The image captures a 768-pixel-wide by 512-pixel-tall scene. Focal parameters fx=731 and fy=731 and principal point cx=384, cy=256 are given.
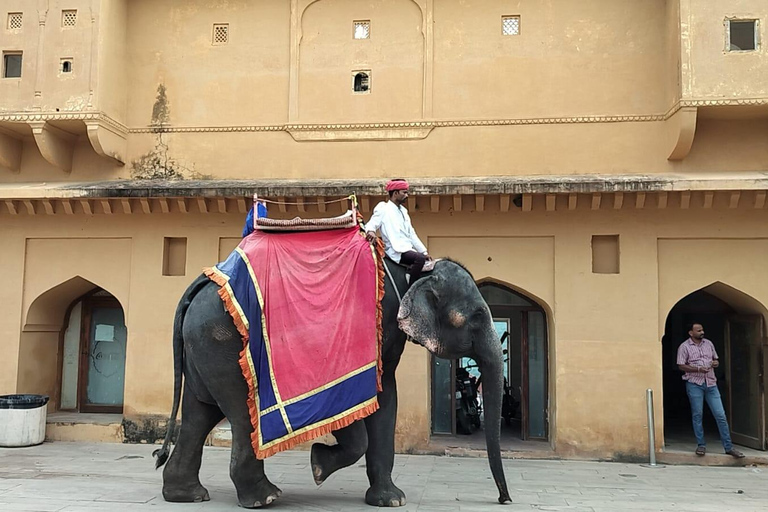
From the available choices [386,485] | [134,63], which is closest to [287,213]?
[134,63]

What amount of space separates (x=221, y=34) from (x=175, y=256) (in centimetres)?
358

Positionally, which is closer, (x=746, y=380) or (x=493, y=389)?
(x=493, y=389)

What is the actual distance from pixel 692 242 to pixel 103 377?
9.74 metres

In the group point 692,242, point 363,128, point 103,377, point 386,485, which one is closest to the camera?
point 386,485

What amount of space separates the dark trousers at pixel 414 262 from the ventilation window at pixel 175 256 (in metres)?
5.52

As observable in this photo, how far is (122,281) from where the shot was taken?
1132cm

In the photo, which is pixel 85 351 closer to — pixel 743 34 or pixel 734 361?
pixel 734 361

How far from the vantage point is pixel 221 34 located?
456 inches

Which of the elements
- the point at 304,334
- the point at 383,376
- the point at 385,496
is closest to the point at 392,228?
the point at 304,334

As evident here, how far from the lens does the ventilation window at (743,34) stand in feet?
32.6

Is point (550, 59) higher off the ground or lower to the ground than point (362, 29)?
lower

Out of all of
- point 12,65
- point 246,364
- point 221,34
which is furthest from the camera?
point 221,34

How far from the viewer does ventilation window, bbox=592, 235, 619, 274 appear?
34.4ft

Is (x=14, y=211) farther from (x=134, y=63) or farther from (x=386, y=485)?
(x=386, y=485)
